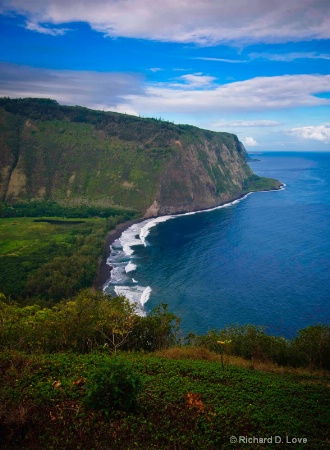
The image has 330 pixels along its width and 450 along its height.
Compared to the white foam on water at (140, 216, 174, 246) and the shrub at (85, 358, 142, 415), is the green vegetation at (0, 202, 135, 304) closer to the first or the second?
the white foam on water at (140, 216, 174, 246)

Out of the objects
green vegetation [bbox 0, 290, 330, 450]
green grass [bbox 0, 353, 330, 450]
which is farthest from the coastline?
green grass [bbox 0, 353, 330, 450]

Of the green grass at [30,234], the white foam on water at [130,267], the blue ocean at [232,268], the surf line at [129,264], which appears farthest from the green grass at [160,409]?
the green grass at [30,234]

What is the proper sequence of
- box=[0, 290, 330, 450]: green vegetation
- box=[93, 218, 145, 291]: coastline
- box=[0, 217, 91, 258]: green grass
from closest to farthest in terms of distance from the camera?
1. box=[0, 290, 330, 450]: green vegetation
2. box=[93, 218, 145, 291]: coastline
3. box=[0, 217, 91, 258]: green grass

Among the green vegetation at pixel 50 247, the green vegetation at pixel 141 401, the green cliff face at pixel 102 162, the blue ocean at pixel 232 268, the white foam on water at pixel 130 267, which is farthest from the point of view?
the green cliff face at pixel 102 162

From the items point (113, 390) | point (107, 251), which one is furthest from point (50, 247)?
point (113, 390)

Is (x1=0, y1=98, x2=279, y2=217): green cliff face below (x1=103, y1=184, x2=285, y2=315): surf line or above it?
above

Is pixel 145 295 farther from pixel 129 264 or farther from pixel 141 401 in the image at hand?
pixel 141 401

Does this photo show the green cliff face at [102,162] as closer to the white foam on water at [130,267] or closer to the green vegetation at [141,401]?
the white foam on water at [130,267]

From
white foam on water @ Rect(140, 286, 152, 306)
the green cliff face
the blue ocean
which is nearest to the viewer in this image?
the blue ocean

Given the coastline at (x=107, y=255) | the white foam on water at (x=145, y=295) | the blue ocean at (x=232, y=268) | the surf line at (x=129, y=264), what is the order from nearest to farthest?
the blue ocean at (x=232, y=268)
the white foam on water at (x=145, y=295)
the surf line at (x=129, y=264)
the coastline at (x=107, y=255)
